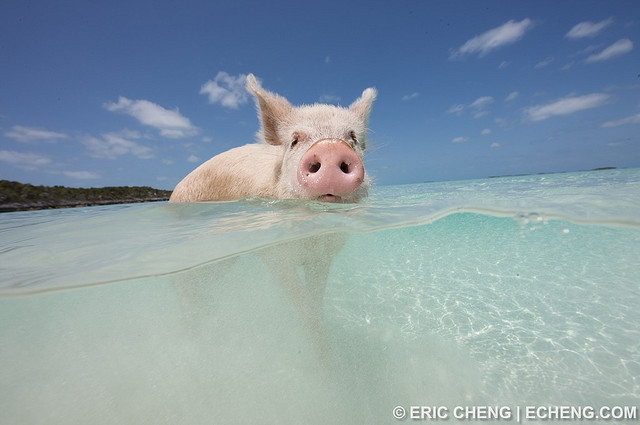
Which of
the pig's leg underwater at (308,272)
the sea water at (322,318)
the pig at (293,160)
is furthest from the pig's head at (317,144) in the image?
the pig's leg underwater at (308,272)

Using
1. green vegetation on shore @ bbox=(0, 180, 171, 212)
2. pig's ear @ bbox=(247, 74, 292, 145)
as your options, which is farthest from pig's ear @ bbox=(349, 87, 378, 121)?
green vegetation on shore @ bbox=(0, 180, 171, 212)

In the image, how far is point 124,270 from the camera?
11.8 feet

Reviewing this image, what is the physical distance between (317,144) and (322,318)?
2.09 meters

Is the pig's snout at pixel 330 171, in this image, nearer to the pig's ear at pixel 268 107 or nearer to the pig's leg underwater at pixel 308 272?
the pig's leg underwater at pixel 308 272

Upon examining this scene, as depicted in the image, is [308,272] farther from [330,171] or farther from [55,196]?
[55,196]

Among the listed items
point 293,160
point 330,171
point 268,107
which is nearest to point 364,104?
point 268,107

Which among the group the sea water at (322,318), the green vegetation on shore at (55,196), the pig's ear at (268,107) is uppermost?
the pig's ear at (268,107)

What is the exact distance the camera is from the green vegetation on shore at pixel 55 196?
10.8 meters

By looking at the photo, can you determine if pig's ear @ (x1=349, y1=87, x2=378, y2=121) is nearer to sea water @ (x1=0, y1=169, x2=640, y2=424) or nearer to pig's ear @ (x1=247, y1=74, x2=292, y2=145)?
pig's ear @ (x1=247, y1=74, x2=292, y2=145)

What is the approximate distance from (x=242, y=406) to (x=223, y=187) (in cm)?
466

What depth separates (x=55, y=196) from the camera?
12.2 m

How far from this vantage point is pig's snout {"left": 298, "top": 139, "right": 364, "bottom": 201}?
3096 millimetres

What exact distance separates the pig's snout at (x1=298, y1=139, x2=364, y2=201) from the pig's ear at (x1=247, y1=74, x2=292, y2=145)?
199 cm

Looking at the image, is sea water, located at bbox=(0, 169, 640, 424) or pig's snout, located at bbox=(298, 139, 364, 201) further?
pig's snout, located at bbox=(298, 139, 364, 201)
